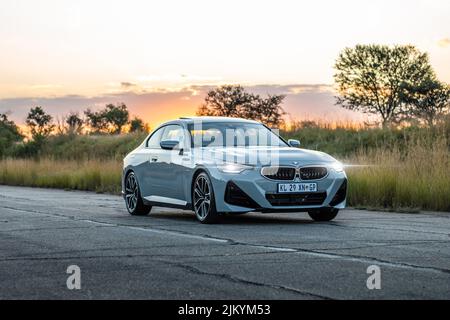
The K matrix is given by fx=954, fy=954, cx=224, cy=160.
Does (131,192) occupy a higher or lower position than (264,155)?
lower

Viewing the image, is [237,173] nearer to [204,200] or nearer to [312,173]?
[204,200]

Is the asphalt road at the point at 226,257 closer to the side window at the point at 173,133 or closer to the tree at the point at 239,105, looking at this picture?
the side window at the point at 173,133

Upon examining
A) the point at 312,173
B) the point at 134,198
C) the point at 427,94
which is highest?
the point at 427,94

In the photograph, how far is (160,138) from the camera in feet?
51.6

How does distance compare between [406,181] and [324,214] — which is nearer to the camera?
[324,214]

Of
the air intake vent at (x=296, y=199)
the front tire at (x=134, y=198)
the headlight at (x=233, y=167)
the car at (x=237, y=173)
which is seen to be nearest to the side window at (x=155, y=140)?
the car at (x=237, y=173)

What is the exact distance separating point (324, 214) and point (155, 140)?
3.42 metres

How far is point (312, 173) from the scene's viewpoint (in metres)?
13.3

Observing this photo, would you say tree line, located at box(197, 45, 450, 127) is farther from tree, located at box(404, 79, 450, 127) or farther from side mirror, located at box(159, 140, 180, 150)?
side mirror, located at box(159, 140, 180, 150)

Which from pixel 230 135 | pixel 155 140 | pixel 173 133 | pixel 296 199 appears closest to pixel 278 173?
pixel 296 199
